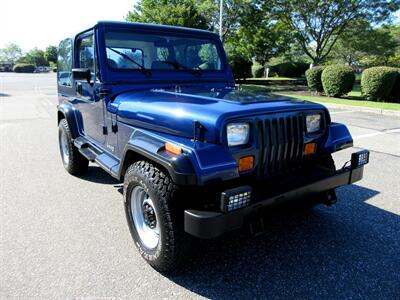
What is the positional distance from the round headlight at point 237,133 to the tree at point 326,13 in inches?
792

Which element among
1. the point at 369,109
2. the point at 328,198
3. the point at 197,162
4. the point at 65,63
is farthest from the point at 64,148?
the point at 369,109

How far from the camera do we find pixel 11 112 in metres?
11.2

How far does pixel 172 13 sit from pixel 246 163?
773 inches

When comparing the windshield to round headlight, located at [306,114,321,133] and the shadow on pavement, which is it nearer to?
round headlight, located at [306,114,321,133]

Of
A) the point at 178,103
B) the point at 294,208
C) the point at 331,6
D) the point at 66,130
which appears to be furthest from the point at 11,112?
the point at 331,6

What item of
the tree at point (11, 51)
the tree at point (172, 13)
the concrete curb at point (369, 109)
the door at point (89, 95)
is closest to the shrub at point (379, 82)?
the concrete curb at point (369, 109)

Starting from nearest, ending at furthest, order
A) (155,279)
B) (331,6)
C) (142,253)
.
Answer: (155,279)
(142,253)
(331,6)

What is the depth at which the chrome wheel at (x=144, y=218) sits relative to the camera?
2.67 m

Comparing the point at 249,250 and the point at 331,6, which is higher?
the point at 331,6

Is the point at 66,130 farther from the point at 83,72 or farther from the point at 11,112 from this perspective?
the point at 11,112

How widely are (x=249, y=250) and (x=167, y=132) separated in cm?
127

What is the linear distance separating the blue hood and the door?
466 millimetres

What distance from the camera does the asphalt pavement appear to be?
94.0 inches

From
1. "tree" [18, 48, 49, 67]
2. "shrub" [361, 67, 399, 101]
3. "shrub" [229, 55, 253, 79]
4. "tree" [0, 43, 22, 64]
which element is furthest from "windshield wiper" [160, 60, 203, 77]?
"tree" [0, 43, 22, 64]
